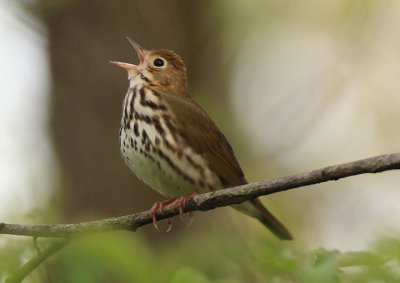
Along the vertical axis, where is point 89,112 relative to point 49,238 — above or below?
below

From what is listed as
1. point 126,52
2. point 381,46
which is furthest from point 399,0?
point 126,52

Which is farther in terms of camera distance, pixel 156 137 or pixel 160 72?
pixel 160 72

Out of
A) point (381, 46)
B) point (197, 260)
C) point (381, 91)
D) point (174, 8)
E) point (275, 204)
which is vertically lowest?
point (275, 204)

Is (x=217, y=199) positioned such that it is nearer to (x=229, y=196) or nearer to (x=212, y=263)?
(x=229, y=196)

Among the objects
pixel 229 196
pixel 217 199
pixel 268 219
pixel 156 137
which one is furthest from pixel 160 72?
pixel 229 196

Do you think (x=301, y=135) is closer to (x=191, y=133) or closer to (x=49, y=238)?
(x=191, y=133)

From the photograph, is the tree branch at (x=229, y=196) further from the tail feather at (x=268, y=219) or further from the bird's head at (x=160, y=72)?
the bird's head at (x=160, y=72)
